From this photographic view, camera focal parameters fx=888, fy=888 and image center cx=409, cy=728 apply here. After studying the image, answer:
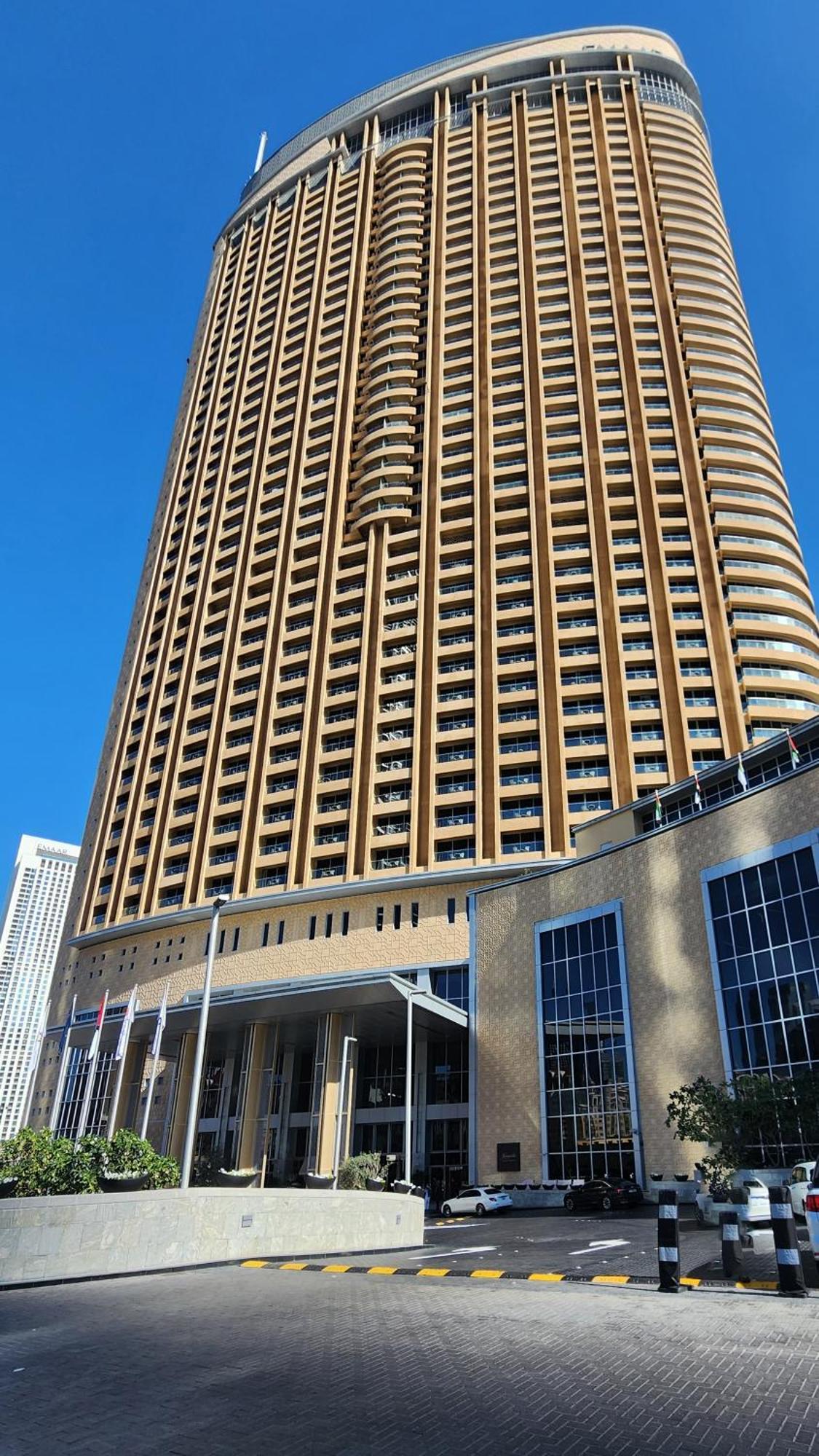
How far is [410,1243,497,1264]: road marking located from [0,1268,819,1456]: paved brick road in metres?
7.82

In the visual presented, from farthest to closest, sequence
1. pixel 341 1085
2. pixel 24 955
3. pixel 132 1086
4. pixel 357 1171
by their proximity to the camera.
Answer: pixel 24 955 → pixel 132 1086 → pixel 341 1085 → pixel 357 1171

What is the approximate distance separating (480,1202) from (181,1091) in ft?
99.2

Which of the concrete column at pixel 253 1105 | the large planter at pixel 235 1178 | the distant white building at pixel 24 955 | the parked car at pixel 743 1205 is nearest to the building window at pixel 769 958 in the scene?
the parked car at pixel 743 1205

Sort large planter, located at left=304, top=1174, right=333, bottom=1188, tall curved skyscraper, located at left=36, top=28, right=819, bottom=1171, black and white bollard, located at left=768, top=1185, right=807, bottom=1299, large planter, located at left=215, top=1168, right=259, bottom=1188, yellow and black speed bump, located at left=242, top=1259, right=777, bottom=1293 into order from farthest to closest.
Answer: tall curved skyscraper, located at left=36, top=28, right=819, bottom=1171
large planter, located at left=304, top=1174, right=333, bottom=1188
large planter, located at left=215, top=1168, right=259, bottom=1188
yellow and black speed bump, located at left=242, top=1259, right=777, bottom=1293
black and white bollard, located at left=768, top=1185, right=807, bottom=1299

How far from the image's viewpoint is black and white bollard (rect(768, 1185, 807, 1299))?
11.2 m

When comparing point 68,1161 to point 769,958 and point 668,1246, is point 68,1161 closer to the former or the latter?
point 668,1246

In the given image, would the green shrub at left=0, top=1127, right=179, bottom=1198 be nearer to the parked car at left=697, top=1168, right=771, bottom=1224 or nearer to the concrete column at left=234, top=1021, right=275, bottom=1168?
the parked car at left=697, top=1168, right=771, bottom=1224

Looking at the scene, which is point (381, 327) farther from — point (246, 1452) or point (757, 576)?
point (246, 1452)

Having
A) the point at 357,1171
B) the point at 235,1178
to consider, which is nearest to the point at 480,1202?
the point at 357,1171

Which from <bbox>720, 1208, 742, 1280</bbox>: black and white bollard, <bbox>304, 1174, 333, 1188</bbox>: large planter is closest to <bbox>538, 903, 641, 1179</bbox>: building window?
<bbox>304, 1174, 333, 1188</bbox>: large planter

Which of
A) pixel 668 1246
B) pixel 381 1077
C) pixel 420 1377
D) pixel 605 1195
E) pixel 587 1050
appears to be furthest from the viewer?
pixel 381 1077

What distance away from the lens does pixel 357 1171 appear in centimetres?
3938

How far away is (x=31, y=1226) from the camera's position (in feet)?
50.4

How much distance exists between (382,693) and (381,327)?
41.0 meters
